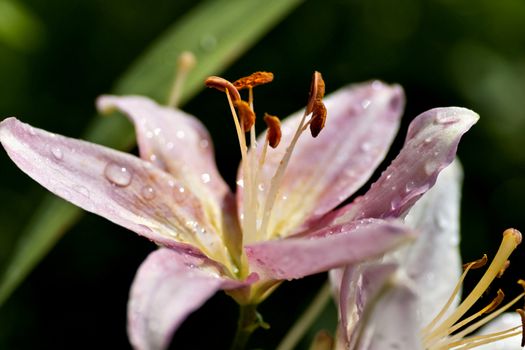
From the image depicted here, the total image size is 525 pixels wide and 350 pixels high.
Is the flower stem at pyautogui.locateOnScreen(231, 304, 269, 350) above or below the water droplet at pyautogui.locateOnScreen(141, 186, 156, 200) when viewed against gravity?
below

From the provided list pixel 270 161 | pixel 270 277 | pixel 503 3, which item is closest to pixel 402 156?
pixel 270 277

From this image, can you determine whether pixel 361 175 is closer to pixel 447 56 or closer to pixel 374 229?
pixel 374 229

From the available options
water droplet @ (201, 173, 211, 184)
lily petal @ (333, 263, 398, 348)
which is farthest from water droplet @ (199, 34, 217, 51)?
lily petal @ (333, 263, 398, 348)

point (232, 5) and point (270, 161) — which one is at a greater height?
point (232, 5)

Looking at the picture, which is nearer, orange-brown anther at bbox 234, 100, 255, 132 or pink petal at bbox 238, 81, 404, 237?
orange-brown anther at bbox 234, 100, 255, 132

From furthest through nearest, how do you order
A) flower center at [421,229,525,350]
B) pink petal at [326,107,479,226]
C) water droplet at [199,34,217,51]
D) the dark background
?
the dark background < water droplet at [199,34,217,51] < flower center at [421,229,525,350] < pink petal at [326,107,479,226]

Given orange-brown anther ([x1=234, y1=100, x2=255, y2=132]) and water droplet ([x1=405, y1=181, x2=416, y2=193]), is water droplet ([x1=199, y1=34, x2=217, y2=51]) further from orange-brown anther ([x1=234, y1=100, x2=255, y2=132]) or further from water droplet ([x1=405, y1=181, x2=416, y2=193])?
water droplet ([x1=405, y1=181, x2=416, y2=193])

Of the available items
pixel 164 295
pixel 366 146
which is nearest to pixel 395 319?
pixel 164 295
